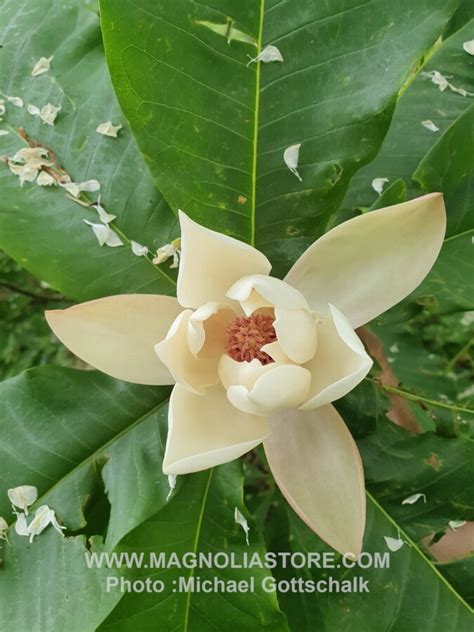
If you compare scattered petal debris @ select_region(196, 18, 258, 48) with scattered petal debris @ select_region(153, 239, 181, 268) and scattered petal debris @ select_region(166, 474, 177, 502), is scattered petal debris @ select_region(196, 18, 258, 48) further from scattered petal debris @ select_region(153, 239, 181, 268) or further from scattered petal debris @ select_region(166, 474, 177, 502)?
scattered petal debris @ select_region(166, 474, 177, 502)

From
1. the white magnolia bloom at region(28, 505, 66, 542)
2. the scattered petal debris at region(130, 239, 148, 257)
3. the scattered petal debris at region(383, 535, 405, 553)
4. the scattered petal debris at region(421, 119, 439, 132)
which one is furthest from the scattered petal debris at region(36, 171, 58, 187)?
the scattered petal debris at region(383, 535, 405, 553)

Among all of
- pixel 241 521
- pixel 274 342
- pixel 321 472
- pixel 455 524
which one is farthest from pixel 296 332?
pixel 455 524

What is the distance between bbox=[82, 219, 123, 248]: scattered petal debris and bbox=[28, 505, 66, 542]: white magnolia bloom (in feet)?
0.98

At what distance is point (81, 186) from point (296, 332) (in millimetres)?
340

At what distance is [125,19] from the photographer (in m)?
0.63

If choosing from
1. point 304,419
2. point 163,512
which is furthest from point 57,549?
point 304,419

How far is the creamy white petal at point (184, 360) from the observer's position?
60cm

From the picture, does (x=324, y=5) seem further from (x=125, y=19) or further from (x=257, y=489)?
(x=257, y=489)

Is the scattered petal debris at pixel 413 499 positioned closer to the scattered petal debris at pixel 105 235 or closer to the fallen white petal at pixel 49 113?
the scattered petal debris at pixel 105 235

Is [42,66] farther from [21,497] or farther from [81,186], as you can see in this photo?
[21,497]

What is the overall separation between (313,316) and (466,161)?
27 cm

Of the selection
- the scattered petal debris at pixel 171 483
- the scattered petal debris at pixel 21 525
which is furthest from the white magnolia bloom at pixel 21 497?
the scattered petal debris at pixel 171 483

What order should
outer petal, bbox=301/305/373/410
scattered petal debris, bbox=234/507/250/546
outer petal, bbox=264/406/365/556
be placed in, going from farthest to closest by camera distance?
scattered petal debris, bbox=234/507/250/546, outer petal, bbox=264/406/365/556, outer petal, bbox=301/305/373/410

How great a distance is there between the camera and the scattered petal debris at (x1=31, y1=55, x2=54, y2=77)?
0.79 m
